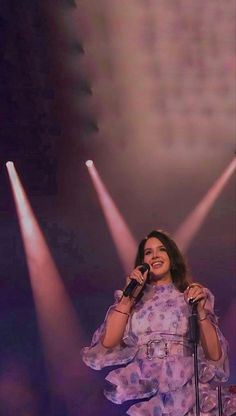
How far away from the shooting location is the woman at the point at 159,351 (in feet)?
8.24

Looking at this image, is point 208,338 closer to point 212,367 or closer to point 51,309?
point 212,367

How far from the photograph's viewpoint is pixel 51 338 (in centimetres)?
405

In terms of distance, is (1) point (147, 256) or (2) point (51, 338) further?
(2) point (51, 338)

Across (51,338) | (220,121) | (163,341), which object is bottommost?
(163,341)

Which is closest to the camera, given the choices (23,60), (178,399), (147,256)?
(178,399)

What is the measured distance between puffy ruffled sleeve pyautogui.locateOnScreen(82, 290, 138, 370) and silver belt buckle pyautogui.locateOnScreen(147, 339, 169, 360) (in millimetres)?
77

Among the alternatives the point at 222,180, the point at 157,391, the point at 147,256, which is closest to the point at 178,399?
the point at 157,391

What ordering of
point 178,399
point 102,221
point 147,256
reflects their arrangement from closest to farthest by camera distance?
point 178,399, point 147,256, point 102,221

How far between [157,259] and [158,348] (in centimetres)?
36

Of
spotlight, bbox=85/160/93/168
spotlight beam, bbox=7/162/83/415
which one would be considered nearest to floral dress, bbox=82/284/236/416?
spotlight beam, bbox=7/162/83/415

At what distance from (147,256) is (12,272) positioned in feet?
4.93

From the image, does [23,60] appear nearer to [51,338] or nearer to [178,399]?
[51,338]

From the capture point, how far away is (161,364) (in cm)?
255

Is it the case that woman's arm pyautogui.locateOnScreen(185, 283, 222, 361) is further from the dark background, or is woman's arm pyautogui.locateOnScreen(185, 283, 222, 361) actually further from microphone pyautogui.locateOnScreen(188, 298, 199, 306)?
the dark background
